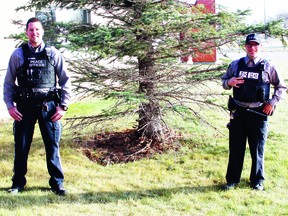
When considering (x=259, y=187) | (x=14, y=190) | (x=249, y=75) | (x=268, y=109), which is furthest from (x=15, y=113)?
(x=259, y=187)

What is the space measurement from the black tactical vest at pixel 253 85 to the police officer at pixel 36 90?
2.01 metres

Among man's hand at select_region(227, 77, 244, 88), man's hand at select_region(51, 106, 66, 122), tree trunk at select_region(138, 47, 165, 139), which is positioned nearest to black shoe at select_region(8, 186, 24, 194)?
man's hand at select_region(51, 106, 66, 122)

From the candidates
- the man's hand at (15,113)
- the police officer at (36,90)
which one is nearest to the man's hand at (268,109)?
the police officer at (36,90)

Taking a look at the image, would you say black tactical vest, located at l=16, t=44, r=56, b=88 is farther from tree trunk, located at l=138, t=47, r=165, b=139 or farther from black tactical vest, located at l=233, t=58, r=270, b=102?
black tactical vest, located at l=233, t=58, r=270, b=102

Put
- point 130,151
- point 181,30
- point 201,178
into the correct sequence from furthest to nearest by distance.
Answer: point 130,151 < point 181,30 < point 201,178

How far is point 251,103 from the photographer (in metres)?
4.45

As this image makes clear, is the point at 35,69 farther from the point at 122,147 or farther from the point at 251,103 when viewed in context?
the point at 122,147

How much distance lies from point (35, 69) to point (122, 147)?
2594 millimetres

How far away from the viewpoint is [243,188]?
473 cm

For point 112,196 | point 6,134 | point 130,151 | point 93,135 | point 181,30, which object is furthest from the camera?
point 6,134

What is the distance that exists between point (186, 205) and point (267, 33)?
2.69m

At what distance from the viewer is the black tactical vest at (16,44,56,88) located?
4.21m

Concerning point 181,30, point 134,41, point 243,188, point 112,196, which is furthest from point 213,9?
point 112,196

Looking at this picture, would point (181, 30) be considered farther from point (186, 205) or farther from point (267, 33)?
point (186, 205)
